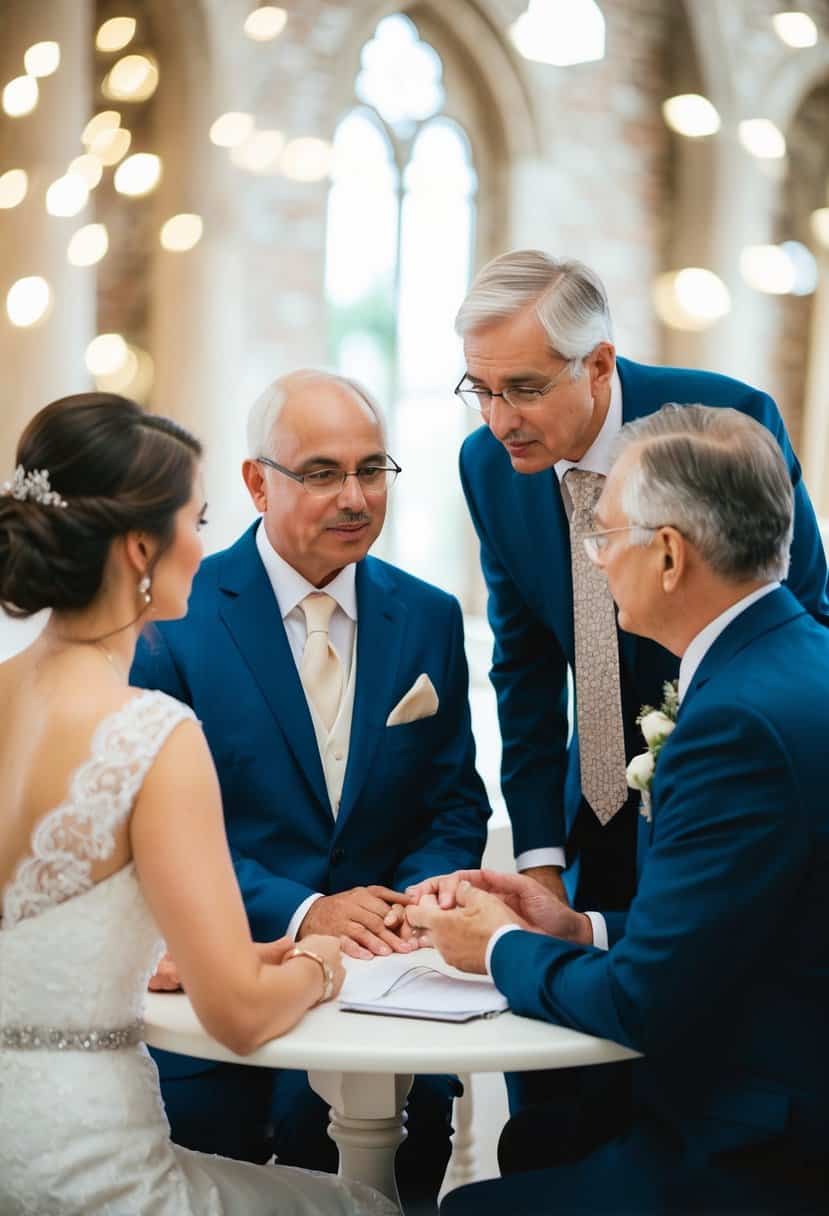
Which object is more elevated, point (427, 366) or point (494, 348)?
point (427, 366)

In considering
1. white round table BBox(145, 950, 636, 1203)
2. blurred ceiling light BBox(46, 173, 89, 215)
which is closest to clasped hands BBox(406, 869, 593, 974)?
white round table BBox(145, 950, 636, 1203)

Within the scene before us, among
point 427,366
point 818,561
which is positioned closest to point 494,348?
point 818,561

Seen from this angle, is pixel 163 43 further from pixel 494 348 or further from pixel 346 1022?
pixel 346 1022

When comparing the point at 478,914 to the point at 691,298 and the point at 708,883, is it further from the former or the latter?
the point at 691,298

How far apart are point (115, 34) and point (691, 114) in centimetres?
453

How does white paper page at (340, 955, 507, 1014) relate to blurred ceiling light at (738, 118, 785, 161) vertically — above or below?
below

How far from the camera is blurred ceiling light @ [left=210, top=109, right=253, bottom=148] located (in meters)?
8.11

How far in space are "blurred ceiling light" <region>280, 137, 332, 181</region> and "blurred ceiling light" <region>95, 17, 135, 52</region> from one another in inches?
44.0

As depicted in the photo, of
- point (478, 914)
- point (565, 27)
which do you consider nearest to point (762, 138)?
point (565, 27)

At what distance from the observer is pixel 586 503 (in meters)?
2.87

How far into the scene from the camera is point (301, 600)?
290 cm

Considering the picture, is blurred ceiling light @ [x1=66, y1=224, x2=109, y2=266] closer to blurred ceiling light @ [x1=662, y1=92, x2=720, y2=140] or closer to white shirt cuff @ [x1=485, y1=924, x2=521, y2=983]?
blurred ceiling light @ [x1=662, y1=92, x2=720, y2=140]

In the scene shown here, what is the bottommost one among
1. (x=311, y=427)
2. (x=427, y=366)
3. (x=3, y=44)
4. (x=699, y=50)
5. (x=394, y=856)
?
(x=394, y=856)

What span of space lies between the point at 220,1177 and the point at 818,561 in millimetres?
1520
